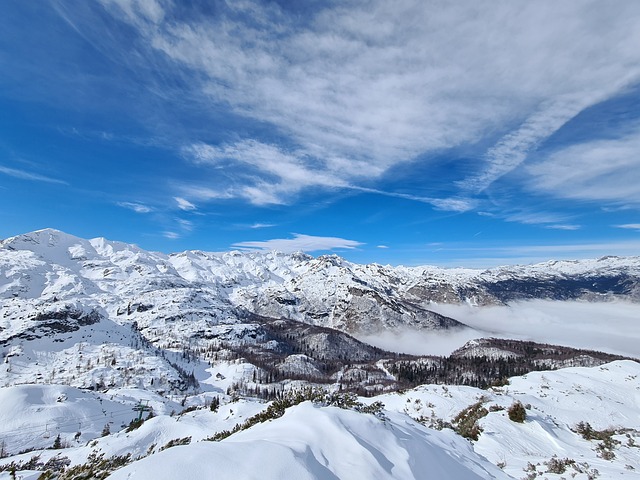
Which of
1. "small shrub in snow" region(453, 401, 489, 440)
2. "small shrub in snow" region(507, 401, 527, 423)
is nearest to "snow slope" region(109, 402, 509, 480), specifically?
"small shrub in snow" region(453, 401, 489, 440)

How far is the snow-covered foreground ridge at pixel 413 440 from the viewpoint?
18.2 ft

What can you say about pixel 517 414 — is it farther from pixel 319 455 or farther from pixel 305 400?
pixel 319 455

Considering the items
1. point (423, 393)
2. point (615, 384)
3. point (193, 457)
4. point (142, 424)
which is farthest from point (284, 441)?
point (615, 384)

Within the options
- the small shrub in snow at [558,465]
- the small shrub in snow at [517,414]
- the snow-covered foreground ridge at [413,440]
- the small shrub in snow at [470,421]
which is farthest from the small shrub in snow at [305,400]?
the small shrub in snow at [517,414]

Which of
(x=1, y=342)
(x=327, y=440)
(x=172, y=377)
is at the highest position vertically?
(x=327, y=440)

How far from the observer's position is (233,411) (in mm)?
20625

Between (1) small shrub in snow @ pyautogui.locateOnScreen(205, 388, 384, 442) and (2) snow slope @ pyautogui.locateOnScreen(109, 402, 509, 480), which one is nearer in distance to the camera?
(2) snow slope @ pyautogui.locateOnScreen(109, 402, 509, 480)

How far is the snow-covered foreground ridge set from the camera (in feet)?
18.2

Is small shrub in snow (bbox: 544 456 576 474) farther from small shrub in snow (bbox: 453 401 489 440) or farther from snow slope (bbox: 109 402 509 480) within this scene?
small shrub in snow (bbox: 453 401 489 440)

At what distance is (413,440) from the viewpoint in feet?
28.9

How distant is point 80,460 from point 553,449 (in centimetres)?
1906

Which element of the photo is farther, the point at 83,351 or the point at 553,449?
the point at 83,351

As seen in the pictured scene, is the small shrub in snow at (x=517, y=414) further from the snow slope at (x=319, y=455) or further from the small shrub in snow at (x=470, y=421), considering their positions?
the snow slope at (x=319, y=455)

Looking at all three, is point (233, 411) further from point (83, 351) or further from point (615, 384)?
point (83, 351)
